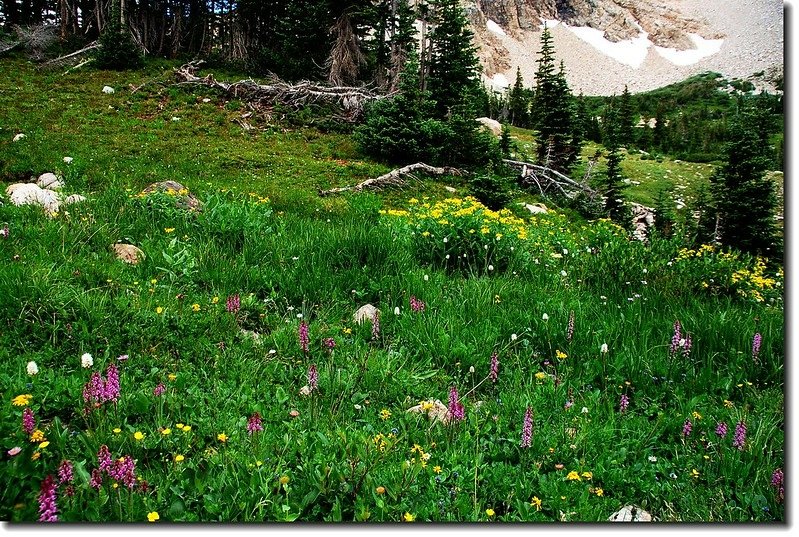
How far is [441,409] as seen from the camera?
111 inches

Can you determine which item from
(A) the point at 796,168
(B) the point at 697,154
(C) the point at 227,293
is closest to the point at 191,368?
(C) the point at 227,293

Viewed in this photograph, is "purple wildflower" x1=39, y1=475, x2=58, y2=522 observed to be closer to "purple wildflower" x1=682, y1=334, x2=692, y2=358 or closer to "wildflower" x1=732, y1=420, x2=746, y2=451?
"wildflower" x1=732, y1=420, x2=746, y2=451

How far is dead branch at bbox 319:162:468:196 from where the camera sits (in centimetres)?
1184

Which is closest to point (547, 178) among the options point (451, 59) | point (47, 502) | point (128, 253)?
point (451, 59)

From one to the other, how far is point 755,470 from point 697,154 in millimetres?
21154

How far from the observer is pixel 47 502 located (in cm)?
165

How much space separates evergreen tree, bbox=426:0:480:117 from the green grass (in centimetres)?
1424

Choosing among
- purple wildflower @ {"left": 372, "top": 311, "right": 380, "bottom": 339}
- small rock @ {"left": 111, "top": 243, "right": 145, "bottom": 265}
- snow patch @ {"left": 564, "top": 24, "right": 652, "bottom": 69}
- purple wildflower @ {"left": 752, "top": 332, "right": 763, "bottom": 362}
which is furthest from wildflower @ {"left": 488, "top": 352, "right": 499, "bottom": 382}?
snow patch @ {"left": 564, "top": 24, "right": 652, "bottom": 69}

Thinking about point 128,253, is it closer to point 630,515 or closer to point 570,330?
point 570,330

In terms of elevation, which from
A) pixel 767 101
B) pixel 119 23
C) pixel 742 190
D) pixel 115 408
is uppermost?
pixel 119 23

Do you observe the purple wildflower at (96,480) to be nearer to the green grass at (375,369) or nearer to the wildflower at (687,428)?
the green grass at (375,369)

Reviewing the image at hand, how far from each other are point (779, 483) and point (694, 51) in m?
4.15

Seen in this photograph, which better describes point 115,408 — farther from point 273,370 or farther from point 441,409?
point 441,409

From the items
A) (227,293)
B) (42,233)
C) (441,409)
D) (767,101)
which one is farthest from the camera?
(42,233)
